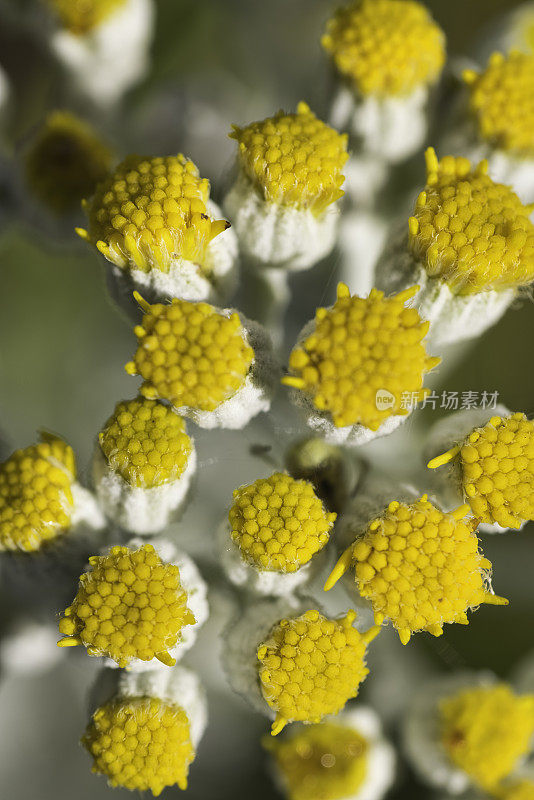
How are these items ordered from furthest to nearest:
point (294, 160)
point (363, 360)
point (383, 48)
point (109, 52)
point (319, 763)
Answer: point (109, 52) < point (319, 763) < point (383, 48) < point (294, 160) < point (363, 360)

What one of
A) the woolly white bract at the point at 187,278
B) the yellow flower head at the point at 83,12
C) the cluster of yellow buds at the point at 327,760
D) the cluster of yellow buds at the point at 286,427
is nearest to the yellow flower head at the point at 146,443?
the cluster of yellow buds at the point at 286,427

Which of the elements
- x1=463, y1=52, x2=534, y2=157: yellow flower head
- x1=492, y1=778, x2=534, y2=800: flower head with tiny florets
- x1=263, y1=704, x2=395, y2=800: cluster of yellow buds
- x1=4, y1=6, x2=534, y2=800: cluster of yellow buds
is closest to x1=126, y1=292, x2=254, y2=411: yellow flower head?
x1=4, y1=6, x2=534, y2=800: cluster of yellow buds

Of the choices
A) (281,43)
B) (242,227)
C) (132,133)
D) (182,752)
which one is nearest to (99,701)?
(182,752)

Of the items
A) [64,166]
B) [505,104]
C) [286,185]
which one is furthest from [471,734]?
[64,166]

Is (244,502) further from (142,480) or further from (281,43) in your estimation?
(281,43)

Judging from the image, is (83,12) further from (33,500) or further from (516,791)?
(516,791)
